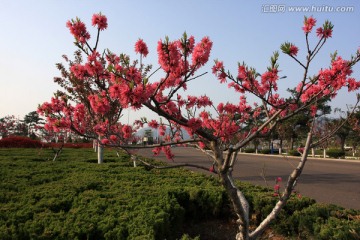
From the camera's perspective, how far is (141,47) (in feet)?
10.2

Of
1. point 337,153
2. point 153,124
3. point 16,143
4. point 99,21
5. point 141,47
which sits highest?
point 99,21

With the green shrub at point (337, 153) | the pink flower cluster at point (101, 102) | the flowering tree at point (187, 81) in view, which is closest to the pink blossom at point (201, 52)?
the flowering tree at point (187, 81)

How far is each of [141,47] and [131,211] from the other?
288cm

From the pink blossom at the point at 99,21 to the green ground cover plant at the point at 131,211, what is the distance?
2.52 meters

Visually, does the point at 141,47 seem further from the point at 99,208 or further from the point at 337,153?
the point at 337,153

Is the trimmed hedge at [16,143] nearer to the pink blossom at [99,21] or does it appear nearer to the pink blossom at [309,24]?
the pink blossom at [99,21]

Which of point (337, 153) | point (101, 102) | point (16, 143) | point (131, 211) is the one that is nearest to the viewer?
point (101, 102)

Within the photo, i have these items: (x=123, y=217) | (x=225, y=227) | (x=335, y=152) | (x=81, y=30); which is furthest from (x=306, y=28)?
(x=335, y=152)

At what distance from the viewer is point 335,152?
2914cm

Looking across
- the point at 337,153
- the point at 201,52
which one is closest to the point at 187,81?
the point at 201,52

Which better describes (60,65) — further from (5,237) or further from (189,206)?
(5,237)

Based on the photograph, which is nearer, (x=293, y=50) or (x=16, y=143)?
(x=293, y=50)

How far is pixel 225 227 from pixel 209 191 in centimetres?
83

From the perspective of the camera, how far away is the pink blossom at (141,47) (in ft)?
10.2
